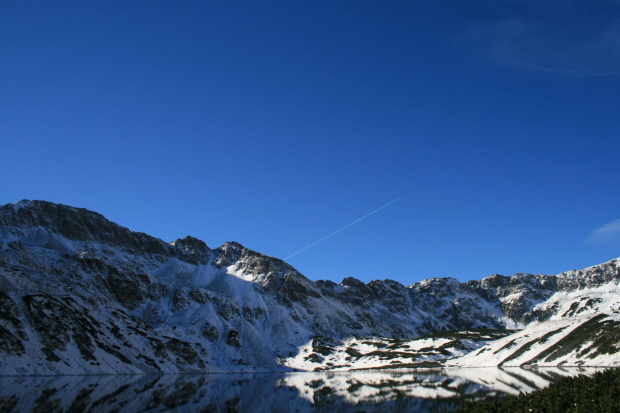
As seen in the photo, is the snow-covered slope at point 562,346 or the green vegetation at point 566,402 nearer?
the green vegetation at point 566,402

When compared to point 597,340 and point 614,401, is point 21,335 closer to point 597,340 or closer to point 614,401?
point 614,401

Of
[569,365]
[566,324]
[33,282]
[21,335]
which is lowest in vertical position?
[569,365]

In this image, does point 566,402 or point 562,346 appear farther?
point 562,346

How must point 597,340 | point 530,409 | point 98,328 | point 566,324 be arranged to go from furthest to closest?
point 566,324 < point 98,328 < point 597,340 < point 530,409

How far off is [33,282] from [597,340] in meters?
184

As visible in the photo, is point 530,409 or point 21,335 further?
point 21,335

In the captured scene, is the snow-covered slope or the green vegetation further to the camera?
the snow-covered slope

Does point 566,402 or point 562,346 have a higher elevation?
point 562,346

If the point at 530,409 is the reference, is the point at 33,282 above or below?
above

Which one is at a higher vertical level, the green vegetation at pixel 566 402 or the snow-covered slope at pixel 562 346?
the snow-covered slope at pixel 562 346

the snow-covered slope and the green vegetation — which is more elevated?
the snow-covered slope

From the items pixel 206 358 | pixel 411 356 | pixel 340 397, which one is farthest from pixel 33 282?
pixel 411 356

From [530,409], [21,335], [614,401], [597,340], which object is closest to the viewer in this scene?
[614,401]

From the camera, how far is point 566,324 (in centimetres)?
15738
